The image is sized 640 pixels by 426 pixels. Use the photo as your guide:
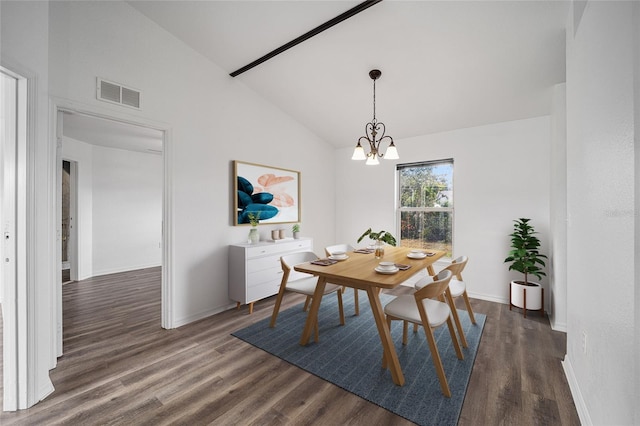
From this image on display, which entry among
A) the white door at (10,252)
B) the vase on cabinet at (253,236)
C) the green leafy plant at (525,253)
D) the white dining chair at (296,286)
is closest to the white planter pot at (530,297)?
the green leafy plant at (525,253)

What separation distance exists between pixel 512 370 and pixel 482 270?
194cm

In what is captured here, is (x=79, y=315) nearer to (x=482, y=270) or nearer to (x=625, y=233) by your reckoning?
(x=625, y=233)

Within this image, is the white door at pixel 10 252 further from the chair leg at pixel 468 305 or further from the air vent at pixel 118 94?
the chair leg at pixel 468 305

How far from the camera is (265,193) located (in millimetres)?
4039

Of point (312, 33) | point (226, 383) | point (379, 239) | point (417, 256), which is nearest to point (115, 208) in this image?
point (226, 383)

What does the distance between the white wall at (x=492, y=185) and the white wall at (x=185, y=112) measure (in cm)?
265

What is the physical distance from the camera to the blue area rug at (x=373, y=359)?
1.78m

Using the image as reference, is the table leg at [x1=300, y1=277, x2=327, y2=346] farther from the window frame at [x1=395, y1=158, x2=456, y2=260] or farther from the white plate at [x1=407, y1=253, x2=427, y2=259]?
the window frame at [x1=395, y1=158, x2=456, y2=260]

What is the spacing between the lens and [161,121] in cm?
290

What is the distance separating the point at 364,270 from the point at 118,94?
2.77 metres

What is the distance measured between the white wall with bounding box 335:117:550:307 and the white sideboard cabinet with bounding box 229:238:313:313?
2630 mm

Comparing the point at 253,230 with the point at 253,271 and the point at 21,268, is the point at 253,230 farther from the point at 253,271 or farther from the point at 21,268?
the point at 21,268

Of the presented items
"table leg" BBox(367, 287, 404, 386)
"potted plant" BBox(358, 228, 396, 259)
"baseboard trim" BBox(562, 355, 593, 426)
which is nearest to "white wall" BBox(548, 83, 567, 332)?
"baseboard trim" BBox(562, 355, 593, 426)

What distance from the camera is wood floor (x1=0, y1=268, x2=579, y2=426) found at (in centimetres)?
168
